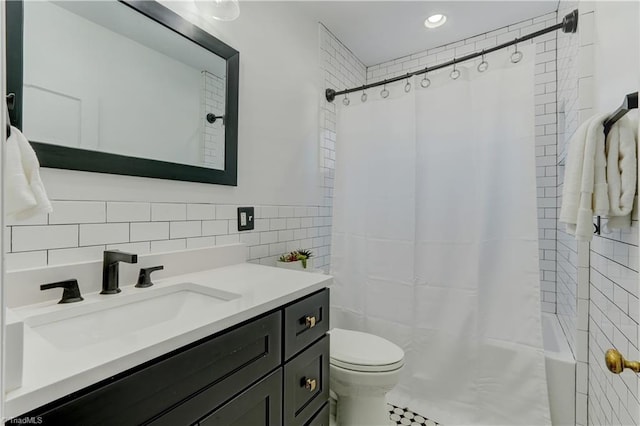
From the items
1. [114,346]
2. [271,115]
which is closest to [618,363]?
[114,346]

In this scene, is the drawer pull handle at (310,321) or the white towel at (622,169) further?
the drawer pull handle at (310,321)

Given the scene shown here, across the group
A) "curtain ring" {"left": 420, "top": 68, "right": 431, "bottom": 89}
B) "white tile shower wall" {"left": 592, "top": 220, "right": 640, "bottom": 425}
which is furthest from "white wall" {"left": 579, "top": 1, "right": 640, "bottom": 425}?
"curtain ring" {"left": 420, "top": 68, "right": 431, "bottom": 89}

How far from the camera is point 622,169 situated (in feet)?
2.81

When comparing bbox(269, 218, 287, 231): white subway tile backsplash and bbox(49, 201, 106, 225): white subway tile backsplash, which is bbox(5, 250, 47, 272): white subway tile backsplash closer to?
bbox(49, 201, 106, 225): white subway tile backsplash

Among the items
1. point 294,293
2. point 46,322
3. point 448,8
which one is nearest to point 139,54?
point 46,322

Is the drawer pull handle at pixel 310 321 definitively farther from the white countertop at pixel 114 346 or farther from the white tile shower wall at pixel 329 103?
the white tile shower wall at pixel 329 103

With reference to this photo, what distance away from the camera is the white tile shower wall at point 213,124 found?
1.44m

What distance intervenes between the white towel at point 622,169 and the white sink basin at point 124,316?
1171 millimetres

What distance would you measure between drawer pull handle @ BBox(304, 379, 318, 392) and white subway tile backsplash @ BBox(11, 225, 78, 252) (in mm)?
918

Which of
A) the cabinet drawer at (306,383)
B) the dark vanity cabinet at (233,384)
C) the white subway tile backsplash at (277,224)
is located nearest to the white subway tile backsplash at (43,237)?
the dark vanity cabinet at (233,384)

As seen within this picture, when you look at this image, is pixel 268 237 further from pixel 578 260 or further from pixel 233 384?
pixel 578 260

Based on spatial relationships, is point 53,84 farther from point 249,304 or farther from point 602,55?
point 602,55

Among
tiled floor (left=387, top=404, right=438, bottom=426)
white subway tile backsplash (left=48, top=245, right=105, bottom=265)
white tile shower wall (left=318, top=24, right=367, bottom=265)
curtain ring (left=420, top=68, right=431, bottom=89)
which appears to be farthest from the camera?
white tile shower wall (left=318, top=24, right=367, bottom=265)

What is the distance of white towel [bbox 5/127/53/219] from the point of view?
2.08ft
